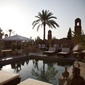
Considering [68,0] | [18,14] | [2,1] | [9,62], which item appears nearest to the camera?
[9,62]

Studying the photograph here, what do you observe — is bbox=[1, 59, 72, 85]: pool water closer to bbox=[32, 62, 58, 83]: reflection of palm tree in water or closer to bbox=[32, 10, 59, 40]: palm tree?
bbox=[32, 62, 58, 83]: reflection of palm tree in water

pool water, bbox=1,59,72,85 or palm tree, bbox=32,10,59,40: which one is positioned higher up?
palm tree, bbox=32,10,59,40

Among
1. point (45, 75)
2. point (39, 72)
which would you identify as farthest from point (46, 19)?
point (45, 75)

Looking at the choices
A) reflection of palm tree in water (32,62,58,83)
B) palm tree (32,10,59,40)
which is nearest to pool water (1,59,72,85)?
reflection of palm tree in water (32,62,58,83)

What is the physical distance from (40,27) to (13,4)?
9389 mm

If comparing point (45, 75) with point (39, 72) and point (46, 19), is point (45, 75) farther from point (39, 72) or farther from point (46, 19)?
point (46, 19)

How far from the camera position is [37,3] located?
873 centimetres

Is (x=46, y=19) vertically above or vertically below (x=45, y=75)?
above

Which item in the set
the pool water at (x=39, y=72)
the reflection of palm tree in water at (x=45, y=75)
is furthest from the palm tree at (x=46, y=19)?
the reflection of palm tree in water at (x=45, y=75)

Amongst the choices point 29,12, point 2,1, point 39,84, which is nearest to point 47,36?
point 29,12

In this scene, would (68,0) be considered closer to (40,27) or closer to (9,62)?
(9,62)

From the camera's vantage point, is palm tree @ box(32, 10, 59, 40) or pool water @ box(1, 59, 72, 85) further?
palm tree @ box(32, 10, 59, 40)

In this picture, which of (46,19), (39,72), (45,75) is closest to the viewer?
(45,75)

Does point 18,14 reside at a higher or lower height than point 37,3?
lower
